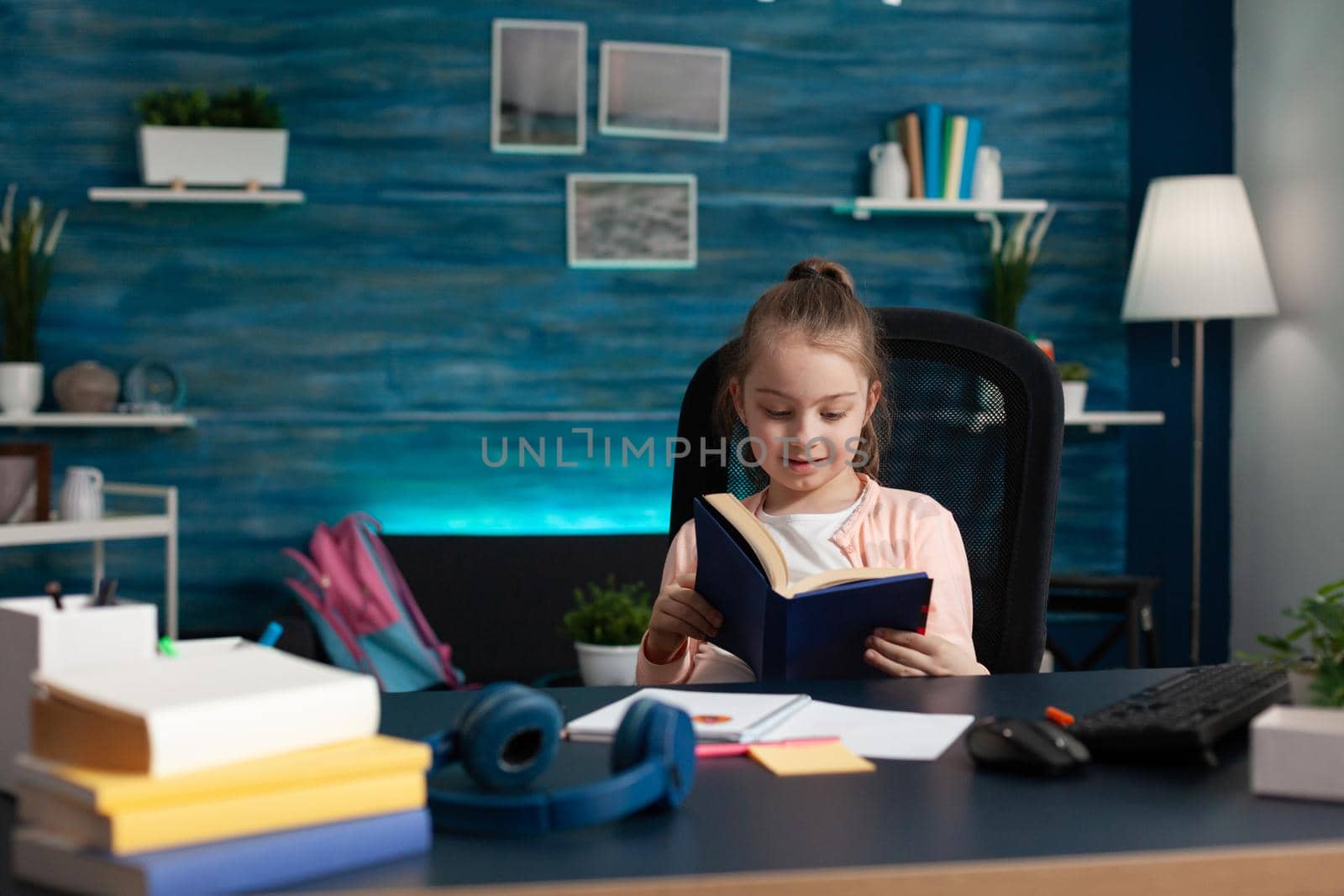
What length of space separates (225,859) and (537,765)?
19 cm

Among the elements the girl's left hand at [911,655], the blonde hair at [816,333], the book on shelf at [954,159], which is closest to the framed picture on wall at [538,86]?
the book on shelf at [954,159]

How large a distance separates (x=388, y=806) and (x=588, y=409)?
3.14 metres

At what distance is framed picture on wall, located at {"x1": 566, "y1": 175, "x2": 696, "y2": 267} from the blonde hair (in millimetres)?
1969

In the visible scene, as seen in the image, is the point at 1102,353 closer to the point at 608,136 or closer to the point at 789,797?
the point at 608,136

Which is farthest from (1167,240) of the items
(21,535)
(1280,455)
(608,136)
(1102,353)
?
(21,535)

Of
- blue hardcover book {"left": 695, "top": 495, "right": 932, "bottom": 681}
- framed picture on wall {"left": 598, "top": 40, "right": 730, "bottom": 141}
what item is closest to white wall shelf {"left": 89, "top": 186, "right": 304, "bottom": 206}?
framed picture on wall {"left": 598, "top": 40, "right": 730, "bottom": 141}

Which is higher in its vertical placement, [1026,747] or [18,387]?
[18,387]

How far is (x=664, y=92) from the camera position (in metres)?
3.76

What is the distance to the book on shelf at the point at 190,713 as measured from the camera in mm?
619

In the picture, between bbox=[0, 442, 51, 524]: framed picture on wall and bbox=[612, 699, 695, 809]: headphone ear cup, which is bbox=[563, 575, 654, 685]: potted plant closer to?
bbox=[0, 442, 51, 524]: framed picture on wall

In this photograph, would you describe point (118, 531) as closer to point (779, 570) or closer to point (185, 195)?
A: point (185, 195)

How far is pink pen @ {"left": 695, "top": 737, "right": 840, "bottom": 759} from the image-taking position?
2.99 ft

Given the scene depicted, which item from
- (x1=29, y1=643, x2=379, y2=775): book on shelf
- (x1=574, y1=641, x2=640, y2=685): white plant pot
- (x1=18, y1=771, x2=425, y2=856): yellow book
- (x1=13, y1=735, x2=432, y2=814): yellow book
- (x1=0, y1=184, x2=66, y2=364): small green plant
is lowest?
(x1=574, y1=641, x2=640, y2=685): white plant pot

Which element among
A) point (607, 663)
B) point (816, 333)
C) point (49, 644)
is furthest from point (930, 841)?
point (607, 663)
